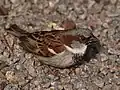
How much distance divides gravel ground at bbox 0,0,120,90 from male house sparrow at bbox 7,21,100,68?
0.23 metres

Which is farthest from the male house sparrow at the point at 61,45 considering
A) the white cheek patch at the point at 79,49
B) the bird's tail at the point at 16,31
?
the bird's tail at the point at 16,31

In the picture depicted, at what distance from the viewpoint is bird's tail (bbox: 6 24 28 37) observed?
21.0 ft

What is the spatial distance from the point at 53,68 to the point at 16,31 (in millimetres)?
936

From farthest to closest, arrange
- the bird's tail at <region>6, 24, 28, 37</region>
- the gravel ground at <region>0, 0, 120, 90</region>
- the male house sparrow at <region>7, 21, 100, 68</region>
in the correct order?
the bird's tail at <region>6, 24, 28, 37</region>
the gravel ground at <region>0, 0, 120, 90</region>
the male house sparrow at <region>7, 21, 100, 68</region>

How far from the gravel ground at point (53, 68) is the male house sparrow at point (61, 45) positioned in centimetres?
23

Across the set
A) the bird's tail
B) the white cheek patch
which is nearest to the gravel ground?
the bird's tail

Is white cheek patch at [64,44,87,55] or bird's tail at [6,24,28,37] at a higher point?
bird's tail at [6,24,28,37]

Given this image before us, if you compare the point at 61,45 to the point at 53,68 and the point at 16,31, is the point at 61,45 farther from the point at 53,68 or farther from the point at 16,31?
the point at 16,31

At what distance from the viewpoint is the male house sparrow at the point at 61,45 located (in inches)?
229

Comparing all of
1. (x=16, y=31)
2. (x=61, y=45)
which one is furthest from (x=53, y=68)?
(x=16, y=31)

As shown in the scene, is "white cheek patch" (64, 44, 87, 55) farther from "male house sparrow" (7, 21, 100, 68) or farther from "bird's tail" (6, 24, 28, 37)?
"bird's tail" (6, 24, 28, 37)

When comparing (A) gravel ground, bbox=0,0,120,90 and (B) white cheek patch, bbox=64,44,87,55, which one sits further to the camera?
(A) gravel ground, bbox=0,0,120,90

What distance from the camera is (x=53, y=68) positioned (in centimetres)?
618

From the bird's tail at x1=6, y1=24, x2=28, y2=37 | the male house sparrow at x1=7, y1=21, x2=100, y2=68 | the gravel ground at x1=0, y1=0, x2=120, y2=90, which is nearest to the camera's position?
the male house sparrow at x1=7, y1=21, x2=100, y2=68
